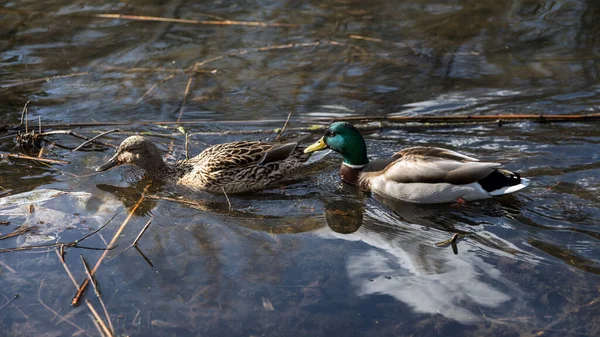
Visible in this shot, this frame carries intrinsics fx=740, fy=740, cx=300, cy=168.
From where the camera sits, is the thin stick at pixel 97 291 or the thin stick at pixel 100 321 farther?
the thin stick at pixel 97 291

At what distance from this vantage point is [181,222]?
21.0 feet

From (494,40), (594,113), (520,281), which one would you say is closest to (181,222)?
(520,281)

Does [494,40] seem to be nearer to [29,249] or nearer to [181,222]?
[181,222]

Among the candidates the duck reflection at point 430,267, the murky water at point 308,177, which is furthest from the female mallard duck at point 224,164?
the duck reflection at point 430,267

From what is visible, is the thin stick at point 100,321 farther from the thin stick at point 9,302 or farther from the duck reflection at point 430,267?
the duck reflection at point 430,267

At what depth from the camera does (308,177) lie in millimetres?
7594

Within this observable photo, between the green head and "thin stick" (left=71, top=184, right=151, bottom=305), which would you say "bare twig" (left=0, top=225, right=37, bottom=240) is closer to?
"thin stick" (left=71, top=184, right=151, bottom=305)

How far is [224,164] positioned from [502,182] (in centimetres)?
261

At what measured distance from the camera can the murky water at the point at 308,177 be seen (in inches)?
200

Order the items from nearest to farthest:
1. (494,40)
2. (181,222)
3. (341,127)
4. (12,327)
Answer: (12,327)
(181,222)
(341,127)
(494,40)

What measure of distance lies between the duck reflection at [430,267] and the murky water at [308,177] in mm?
17

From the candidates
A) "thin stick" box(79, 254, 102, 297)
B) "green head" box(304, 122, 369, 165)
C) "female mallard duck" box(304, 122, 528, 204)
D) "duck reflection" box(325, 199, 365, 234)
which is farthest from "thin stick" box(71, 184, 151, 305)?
"female mallard duck" box(304, 122, 528, 204)

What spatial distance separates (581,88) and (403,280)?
4.85 meters

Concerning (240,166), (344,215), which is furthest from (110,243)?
(344,215)
